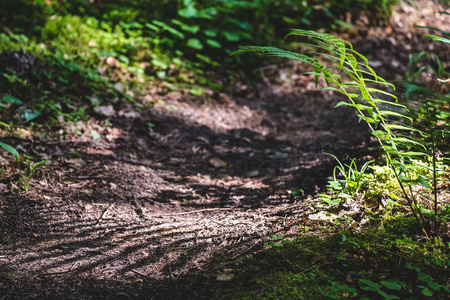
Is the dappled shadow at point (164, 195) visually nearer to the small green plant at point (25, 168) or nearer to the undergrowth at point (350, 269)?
the small green plant at point (25, 168)

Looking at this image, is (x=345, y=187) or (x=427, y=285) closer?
(x=427, y=285)

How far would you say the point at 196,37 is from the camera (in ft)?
18.3

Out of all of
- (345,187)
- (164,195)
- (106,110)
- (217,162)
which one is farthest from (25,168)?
(345,187)

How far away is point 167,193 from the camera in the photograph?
108 inches

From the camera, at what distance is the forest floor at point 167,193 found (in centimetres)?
171

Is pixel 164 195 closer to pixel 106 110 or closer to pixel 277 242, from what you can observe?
pixel 277 242

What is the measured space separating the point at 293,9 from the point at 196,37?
7.63ft

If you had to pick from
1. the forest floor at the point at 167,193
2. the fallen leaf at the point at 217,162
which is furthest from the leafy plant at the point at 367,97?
the fallen leaf at the point at 217,162

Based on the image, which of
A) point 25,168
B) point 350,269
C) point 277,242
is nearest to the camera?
point 350,269

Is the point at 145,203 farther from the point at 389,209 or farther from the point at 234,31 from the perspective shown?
the point at 234,31

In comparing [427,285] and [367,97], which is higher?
[367,97]

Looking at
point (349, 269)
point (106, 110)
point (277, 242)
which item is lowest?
point (106, 110)

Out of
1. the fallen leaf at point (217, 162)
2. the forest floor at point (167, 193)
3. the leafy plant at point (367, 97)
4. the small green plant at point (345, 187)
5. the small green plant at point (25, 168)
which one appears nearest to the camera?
the leafy plant at point (367, 97)

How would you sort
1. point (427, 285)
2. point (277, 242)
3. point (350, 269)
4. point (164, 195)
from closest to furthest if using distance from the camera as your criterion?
point (427, 285) → point (350, 269) → point (277, 242) → point (164, 195)
